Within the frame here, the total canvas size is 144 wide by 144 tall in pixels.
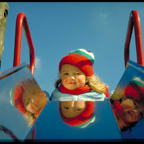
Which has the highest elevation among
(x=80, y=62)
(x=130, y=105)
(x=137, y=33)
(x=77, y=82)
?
(x=137, y=33)

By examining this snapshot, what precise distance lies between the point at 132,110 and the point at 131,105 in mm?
41

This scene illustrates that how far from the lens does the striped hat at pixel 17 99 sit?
921 mm

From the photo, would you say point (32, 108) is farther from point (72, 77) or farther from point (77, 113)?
point (72, 77)

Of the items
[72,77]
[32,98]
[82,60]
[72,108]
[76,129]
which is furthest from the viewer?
[82,60]

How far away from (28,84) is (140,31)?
3.14ft

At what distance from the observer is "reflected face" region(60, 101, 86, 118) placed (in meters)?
0.94

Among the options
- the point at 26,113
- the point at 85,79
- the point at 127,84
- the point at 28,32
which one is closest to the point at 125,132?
the point at 127,84

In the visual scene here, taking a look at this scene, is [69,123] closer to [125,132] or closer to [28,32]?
[125,132]

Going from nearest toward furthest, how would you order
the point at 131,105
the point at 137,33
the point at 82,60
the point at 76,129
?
1. the point at 76,129
2. the point at 131,105
3. the point at 137,33
4. the point at 82,60

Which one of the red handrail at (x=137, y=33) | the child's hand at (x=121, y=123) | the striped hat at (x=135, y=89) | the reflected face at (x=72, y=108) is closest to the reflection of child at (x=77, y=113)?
the reflected face at (x=72, y=108)

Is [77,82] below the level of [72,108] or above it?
below

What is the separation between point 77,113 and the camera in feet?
3.11

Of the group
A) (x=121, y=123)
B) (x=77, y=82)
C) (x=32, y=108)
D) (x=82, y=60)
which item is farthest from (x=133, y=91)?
(x=82, y=60)

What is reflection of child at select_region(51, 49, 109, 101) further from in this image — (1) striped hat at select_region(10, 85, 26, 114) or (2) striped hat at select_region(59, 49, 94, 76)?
(1) striped hat at select_region(10, 85, 26, 114)
